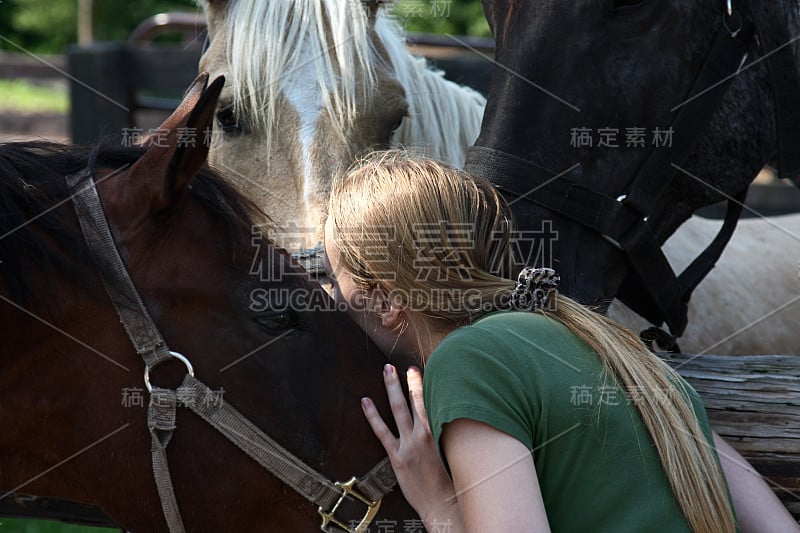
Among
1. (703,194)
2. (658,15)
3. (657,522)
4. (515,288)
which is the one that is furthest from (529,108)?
(657,522)

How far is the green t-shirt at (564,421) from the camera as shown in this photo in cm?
150

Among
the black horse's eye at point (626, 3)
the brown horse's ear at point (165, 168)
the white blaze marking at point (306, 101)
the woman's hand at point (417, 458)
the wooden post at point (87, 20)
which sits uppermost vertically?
the black horse's eye at point (626, 3)

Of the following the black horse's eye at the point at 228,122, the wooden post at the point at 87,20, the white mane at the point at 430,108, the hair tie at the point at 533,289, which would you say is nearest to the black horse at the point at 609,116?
the hair tie at the point at 533,289

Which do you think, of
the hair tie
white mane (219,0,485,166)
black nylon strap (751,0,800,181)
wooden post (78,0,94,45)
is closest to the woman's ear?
the hair tie

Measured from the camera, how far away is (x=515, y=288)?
1.69 m

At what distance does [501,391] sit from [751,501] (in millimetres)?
627

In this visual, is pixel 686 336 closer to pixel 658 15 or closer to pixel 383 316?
pixel 658 15

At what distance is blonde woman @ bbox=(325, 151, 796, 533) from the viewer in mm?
1478

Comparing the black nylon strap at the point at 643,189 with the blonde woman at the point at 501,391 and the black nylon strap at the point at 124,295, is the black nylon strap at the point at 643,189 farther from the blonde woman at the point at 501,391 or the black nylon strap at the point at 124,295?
the black nylon strap at the point at 124,295

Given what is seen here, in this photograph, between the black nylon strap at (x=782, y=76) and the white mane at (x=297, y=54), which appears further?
the white mane at (x=297, y=54)

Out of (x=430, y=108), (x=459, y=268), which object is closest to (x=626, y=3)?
(x=430, y=108)

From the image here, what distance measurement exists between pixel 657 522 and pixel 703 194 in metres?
1.28

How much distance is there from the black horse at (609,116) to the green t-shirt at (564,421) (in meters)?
0.62

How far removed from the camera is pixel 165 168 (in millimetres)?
1516
